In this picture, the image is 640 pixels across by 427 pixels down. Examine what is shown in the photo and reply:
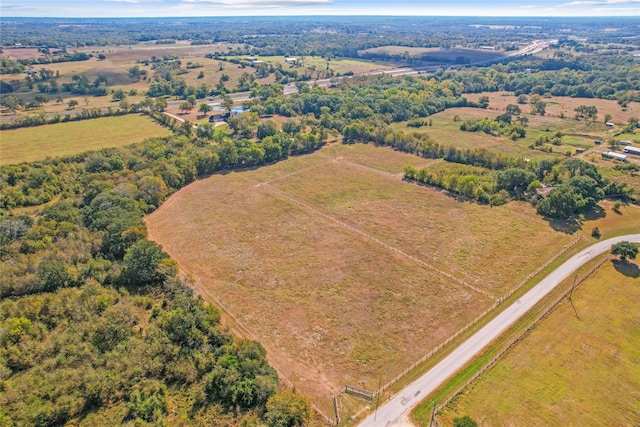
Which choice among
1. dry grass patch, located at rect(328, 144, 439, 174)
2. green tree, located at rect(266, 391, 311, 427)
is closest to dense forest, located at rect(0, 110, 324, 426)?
green tree, located at rect(266, 391, 311, 427)

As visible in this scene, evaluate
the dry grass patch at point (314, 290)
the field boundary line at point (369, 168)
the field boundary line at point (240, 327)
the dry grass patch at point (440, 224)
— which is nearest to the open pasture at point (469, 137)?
the field boundary line at point (369, 168)

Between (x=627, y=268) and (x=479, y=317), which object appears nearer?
(x=479, y=317)

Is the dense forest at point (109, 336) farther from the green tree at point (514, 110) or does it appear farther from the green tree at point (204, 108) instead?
the green tree at point (514, 110)

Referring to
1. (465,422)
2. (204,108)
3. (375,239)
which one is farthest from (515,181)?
(204,108)

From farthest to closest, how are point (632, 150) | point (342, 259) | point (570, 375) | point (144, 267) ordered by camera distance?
point (632, 150) < point (342, 259) < point (144, 267) < point (570, 375)

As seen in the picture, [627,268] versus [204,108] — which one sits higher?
[204,108]

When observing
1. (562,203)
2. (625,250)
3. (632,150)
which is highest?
(562,203)

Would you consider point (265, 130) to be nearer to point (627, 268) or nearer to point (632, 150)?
point (627, 268)

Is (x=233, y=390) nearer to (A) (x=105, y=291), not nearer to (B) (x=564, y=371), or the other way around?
(A) (x=105, y=291)
